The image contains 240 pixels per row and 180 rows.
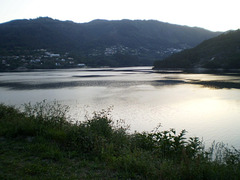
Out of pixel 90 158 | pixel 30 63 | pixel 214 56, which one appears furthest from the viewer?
pixel 30 63

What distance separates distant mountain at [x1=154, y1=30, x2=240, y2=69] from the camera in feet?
273

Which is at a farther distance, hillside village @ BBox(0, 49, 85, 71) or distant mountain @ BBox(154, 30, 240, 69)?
hillside village @ BBox(0, 49, 85, 71)

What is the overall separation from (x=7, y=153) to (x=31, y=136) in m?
1.40

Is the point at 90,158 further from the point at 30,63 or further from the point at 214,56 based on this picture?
the point at 30,63

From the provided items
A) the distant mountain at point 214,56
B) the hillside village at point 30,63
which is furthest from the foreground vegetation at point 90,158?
the hillside village at point 30,63

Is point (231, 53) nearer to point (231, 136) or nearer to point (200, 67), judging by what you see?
point (200, 67)

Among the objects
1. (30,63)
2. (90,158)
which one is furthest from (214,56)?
(90,158)

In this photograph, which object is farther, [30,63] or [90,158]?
[30,63]

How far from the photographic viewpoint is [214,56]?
91312mm

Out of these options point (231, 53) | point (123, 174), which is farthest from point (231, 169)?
point (231, 53)

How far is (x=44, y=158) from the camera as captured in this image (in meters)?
5.45

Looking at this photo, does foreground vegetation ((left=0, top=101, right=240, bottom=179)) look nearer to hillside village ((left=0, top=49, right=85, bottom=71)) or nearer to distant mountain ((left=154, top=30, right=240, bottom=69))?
distant mountain ((left=154, top=30, right=240, bottom=69))

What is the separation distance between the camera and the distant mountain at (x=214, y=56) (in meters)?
83.3

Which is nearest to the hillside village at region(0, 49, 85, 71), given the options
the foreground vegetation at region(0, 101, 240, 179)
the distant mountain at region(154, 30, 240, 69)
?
the distant mountain at region(154, 30, 240, 69)
